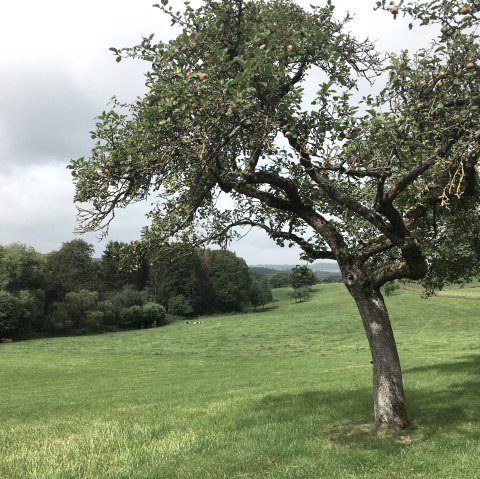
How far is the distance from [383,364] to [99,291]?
4341 inches

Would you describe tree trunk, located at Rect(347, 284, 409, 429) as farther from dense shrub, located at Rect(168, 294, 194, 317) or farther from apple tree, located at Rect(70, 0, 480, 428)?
dense shrub, located at Rect(168, 294, 194, 317)

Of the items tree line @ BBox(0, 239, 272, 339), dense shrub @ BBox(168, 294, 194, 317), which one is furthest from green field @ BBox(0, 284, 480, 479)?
dense shrub @ BBox(168, 294, 194, 317)

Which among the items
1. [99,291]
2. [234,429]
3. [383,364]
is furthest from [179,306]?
[383,364]

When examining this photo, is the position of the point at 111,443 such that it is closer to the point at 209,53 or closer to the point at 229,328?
A: the point at 209,53

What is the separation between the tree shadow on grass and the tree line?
3255 cm

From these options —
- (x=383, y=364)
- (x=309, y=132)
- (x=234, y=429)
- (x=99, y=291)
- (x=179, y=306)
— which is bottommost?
(x=179, y=306)

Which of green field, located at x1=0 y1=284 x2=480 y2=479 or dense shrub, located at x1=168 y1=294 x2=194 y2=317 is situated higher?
green field, located at x1=0 y1=284 x2=480 y2=479

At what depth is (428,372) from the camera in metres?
22.9

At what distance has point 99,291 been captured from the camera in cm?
11244

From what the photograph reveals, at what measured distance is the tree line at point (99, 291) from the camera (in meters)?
82.1

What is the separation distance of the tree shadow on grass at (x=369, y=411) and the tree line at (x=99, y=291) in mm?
32552

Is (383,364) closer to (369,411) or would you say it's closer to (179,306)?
(369,411)

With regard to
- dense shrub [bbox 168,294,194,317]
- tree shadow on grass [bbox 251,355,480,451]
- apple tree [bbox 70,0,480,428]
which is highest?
apple tree [bbox 70,0,480,428]

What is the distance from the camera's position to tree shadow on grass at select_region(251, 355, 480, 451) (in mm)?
10992
